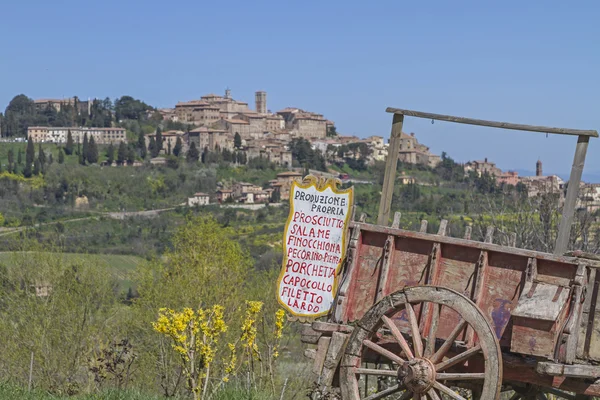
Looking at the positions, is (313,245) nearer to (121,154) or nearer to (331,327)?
(331,327)

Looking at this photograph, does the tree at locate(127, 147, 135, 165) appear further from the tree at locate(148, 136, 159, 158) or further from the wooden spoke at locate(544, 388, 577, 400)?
the wooden spoke at locate(544, 388, 577, 400)

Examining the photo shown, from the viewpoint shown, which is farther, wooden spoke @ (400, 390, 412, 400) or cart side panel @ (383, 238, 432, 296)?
cart side panel @ (383, 238, 432, 296)

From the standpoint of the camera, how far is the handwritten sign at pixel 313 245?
22.5 ft

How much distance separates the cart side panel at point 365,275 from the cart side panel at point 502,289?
31.6 inches

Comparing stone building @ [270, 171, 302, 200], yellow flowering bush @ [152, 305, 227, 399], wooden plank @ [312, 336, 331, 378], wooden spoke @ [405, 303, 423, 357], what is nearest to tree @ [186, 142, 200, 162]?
stone building @ [270, 171, 302, 200]

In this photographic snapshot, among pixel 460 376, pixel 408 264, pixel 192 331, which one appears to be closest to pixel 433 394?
pixel 460 376

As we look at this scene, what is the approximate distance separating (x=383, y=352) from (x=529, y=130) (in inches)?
68.9

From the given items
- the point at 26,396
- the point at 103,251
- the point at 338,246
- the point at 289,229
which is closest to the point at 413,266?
the point at 338,246

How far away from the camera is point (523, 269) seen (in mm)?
5988

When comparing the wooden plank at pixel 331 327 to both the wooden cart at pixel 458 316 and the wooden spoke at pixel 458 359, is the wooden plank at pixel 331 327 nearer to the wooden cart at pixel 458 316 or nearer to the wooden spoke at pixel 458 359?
the wooden cart at pixel 458 316

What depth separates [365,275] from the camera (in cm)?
662

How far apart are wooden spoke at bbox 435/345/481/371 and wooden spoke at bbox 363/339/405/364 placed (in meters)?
0.27

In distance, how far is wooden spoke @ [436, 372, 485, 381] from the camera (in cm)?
584

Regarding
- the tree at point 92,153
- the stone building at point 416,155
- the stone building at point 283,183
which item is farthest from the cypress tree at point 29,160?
the stone building at point 416,155
